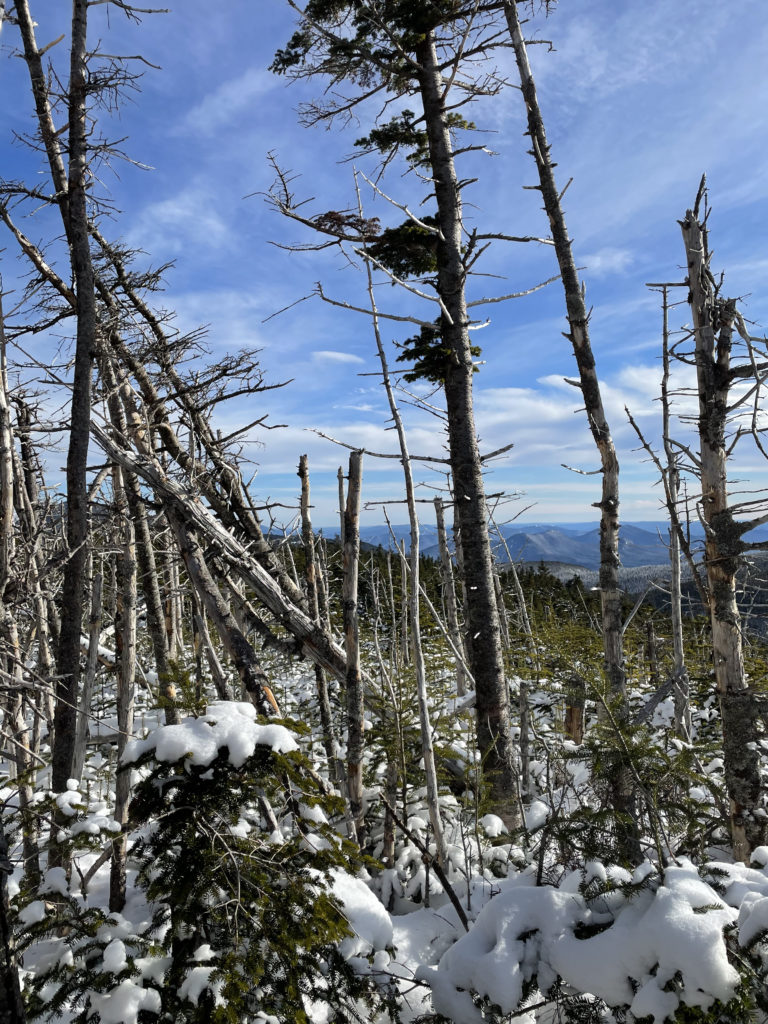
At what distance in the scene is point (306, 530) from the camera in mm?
7418

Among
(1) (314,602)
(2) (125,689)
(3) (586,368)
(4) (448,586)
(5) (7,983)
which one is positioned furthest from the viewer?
(4) (448,586)

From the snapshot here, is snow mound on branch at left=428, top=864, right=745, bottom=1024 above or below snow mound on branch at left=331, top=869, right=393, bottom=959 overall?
above

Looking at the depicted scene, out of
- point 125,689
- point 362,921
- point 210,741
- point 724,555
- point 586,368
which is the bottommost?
point 362,921

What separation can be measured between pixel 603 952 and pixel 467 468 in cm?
446

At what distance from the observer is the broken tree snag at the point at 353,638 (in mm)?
4656

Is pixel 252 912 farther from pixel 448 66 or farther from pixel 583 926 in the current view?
pixel 448 66

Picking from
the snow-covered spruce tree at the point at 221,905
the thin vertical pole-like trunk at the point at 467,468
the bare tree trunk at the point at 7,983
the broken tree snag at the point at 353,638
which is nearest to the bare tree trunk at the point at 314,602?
the broken tree snag at the point at 353,638

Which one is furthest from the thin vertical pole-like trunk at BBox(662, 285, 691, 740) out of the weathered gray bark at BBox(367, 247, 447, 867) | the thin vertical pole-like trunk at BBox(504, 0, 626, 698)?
the weathered gray bark at BBox(367, 247, 447, 867)

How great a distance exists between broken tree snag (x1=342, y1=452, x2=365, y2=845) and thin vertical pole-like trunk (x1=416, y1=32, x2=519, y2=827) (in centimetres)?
133

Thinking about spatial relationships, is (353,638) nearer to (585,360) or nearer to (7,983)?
(7,983)

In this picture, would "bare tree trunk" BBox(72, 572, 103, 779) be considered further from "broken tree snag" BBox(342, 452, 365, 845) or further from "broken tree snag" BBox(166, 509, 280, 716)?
"broken tree snag" BBox(342, 452, 365, 845)

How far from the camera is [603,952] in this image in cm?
206

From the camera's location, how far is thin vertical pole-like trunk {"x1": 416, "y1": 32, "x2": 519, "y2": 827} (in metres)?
5.69

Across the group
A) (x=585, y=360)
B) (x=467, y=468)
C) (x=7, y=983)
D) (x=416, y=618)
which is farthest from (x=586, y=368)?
(x=7, y=983)
